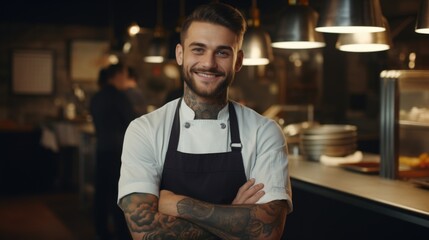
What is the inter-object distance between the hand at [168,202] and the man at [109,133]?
11.4ft

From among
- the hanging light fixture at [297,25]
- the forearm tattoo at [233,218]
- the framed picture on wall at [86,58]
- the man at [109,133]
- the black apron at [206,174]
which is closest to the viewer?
the forearm tattoo at [233,218]

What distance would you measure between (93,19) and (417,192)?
8.54 meters

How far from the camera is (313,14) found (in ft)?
12.4

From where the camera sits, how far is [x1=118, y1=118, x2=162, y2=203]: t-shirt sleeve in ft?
7.42

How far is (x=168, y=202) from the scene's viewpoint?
2.27m

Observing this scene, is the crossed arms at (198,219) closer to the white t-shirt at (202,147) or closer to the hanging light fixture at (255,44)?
the white t-shirt at (202,147)

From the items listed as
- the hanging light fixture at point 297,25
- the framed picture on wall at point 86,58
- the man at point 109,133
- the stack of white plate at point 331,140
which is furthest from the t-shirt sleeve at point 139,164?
the framed picture on wall at point 86,58

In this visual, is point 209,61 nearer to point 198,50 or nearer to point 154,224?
point 198,50

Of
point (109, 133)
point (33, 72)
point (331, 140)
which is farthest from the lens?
point (33, 72)

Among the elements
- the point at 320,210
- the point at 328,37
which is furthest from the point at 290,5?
the point at 328,37

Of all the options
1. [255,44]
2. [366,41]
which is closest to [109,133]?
[255,44]

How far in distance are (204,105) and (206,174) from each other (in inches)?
10.7

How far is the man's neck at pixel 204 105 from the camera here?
2402mm

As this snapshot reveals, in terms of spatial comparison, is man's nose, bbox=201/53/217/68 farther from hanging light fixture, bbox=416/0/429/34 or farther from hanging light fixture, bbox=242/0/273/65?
hanging light fixture, bbox=242/0/273/65
